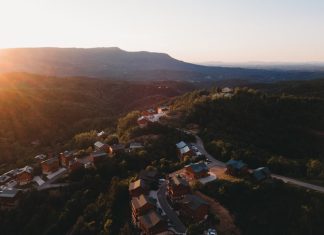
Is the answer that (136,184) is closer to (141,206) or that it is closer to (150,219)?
(141,206)

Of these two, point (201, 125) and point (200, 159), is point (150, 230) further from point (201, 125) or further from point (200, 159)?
point (201, 125)

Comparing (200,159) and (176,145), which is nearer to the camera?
(200,159)

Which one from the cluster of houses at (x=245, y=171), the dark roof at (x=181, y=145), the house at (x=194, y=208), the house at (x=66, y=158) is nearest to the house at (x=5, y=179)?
the house at (x=66, y=158)

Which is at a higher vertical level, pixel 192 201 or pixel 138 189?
pixel 192 201

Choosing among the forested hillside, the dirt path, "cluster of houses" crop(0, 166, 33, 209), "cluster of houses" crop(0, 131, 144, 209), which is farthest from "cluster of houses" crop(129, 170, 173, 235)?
"cluster of houses" crop(0, 166, 33, 209)

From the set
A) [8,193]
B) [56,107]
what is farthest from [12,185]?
[56,107]

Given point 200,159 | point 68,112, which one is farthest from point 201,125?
point 68,112

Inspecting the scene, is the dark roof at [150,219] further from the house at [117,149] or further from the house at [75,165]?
the house at [75,165]

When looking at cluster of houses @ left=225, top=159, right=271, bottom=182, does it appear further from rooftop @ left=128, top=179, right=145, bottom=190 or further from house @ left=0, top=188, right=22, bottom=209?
house @ left=0, top=188, right=22, bottom=209
